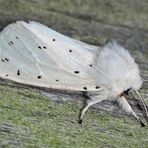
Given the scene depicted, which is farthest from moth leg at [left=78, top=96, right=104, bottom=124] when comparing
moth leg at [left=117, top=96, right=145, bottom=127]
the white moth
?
moth leg at [left=117, top=96, right=145, bottom=127]

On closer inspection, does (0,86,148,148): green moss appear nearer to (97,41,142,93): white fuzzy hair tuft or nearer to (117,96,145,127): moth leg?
(117,96,145,127): moth leg

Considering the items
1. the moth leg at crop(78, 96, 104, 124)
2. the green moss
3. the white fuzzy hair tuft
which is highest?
the white fuzzy hair tuft

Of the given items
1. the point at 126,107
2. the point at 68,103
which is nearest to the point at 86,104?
the point at 68,103

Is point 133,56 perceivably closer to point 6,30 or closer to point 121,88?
point 121,88

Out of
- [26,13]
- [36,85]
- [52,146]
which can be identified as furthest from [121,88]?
[26,13]

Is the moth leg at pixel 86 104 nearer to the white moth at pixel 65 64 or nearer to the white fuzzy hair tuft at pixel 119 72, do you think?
the white moth at pixel 65 64
